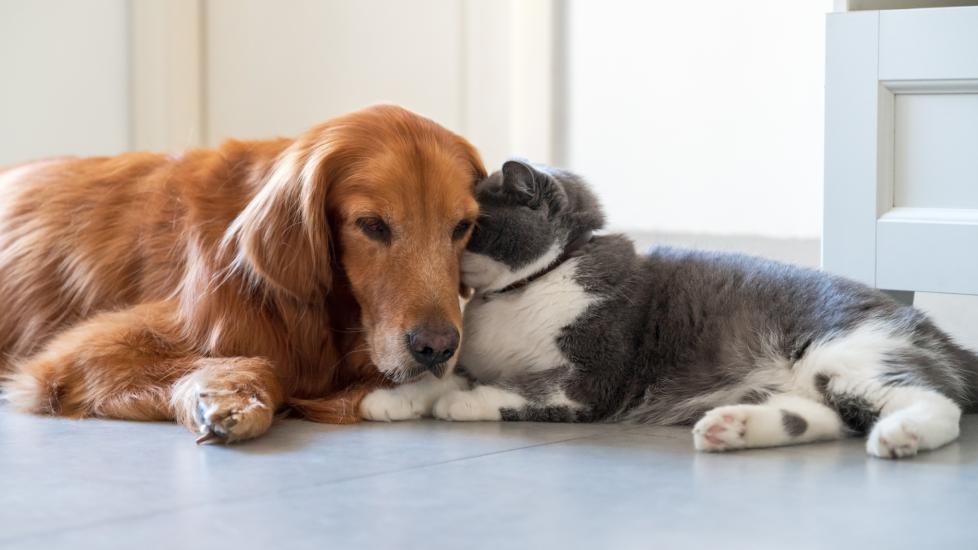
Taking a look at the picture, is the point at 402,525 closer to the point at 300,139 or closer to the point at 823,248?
the point at 300,139

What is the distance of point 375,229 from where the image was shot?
2.11 metres

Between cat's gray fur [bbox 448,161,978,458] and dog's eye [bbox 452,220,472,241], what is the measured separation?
6cm

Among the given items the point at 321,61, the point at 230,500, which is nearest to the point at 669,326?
the point at 230,500

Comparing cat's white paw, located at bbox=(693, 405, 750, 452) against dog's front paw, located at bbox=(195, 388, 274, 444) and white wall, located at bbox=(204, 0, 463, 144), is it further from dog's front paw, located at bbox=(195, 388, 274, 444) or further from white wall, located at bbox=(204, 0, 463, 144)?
white wall, located at bbox=(204, 0, 463, 144)

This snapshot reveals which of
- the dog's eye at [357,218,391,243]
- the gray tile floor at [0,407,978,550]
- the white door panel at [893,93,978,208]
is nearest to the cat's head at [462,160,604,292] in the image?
the dog's eye at [357,218,391,243]

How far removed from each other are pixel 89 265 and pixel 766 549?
1.53m

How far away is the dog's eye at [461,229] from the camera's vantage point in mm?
2170

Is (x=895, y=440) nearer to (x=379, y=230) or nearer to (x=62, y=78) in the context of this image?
(x=379, y=230)

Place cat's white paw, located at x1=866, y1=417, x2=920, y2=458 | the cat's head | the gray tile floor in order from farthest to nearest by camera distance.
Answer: the cat's head < cat's white paw, located at x1=866, y1=417, x2=920, y2=458 < the gray tile floor

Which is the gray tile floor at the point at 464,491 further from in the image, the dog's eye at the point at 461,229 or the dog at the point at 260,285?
the dog's eye at the point at 461,229

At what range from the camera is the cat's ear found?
7.39 ft

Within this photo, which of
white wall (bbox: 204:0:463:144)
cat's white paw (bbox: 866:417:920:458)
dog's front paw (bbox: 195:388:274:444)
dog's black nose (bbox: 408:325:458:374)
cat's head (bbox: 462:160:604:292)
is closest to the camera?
cat's white paw (bbox: 866:417:920:458)

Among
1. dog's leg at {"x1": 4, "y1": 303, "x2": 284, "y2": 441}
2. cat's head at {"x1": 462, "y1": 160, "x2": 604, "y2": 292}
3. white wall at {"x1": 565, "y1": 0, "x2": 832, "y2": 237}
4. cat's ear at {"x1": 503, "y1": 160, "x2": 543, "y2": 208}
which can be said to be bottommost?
dog's leg at {"x1": 4, "y1": 303, "x2": 284, "y2": 441}

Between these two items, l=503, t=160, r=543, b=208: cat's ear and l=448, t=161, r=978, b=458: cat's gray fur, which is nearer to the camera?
l=448, t=161, r=978, b=458: cat's gray fur
